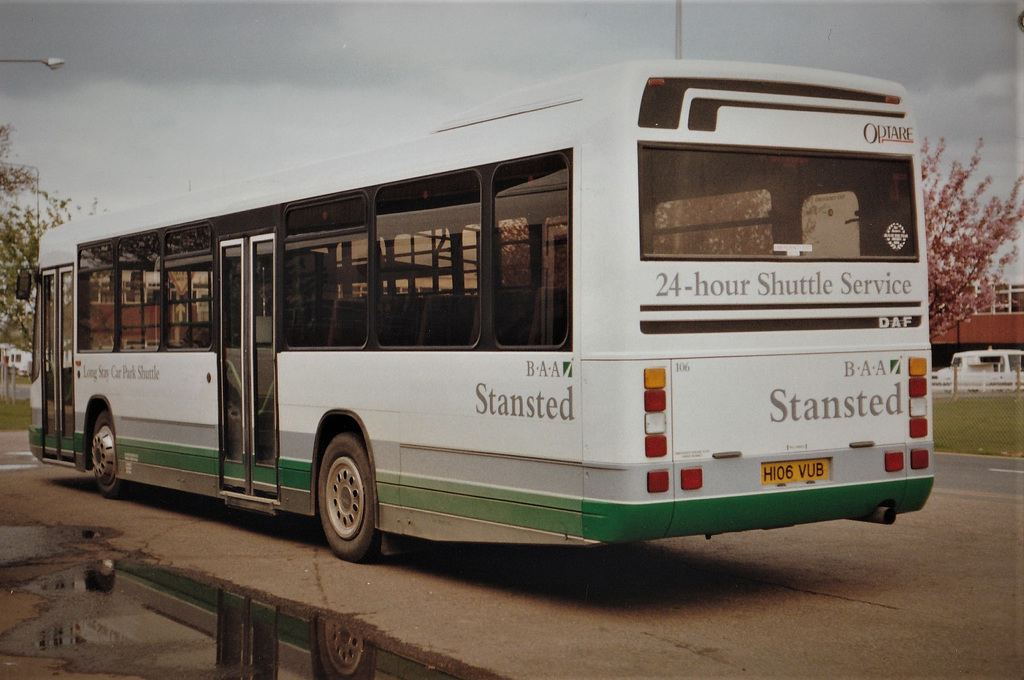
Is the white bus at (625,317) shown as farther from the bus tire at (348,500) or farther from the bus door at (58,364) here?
the bus door at (58,364)

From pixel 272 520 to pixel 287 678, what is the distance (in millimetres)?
6296

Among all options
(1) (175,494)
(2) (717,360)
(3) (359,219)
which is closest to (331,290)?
(3) (359,219)

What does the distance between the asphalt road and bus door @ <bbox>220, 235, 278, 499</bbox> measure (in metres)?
0.62

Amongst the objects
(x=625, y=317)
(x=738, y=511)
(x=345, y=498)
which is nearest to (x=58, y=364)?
(x=345, y=498)

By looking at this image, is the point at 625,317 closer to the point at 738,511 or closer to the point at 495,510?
Answer: the point at 738,511

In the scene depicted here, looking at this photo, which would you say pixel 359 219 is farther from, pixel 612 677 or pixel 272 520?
pixel 612 677

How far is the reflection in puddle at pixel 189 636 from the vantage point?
6688mm

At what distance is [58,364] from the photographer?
1568 cm

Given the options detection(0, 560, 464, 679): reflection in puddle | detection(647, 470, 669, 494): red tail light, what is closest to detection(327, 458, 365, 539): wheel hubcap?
detection(0, 560, 464, 679): reflection in puddle

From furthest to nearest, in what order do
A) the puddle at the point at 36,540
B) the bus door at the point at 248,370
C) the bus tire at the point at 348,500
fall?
1. the bus door at the point at 248,370
2. the puddle at the point at 36,540
3. the bus tire at the point at 348,500

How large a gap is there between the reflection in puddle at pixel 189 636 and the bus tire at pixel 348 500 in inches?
52.1

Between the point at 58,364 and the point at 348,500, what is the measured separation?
7115mm

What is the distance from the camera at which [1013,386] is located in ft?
139

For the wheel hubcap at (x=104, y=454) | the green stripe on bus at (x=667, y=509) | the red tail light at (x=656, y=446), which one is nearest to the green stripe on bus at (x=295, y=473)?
the green stripe on bus at (x=667, y=509)
